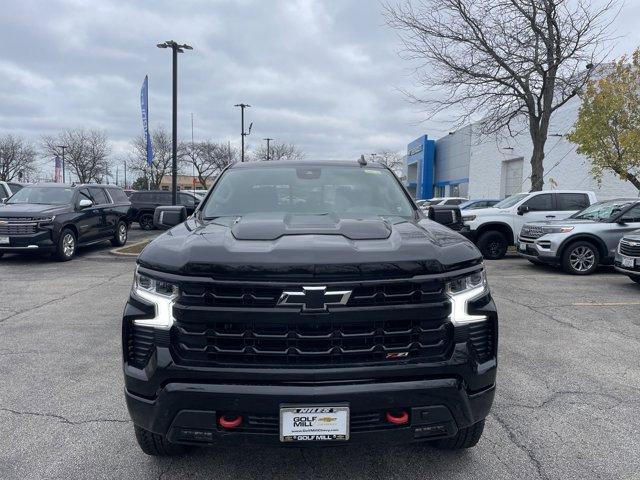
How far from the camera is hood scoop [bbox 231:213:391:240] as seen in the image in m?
2.58

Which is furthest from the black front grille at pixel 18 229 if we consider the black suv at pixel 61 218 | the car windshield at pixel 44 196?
the car windshield at pixel 44 196

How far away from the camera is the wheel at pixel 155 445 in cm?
270

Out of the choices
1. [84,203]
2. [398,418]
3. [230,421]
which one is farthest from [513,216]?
[230,421]

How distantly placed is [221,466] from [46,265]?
9.71 metres

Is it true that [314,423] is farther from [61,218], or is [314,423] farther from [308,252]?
[61,218]

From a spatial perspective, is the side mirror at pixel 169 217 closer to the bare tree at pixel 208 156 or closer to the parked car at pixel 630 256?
the parked car at pixel 630 256

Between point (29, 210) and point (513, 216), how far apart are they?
11.4 metres

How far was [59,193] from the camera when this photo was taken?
11.9m

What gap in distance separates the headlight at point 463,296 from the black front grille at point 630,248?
6.87 m

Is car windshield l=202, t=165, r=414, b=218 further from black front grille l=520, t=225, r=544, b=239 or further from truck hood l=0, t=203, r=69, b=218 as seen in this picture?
truck hood l=0, t=203, r=69, b=218

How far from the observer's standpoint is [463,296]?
2.41 m

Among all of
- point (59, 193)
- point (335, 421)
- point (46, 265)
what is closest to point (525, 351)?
point (335, 421)

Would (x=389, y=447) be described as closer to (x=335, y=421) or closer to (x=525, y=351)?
(x=335, y=421)

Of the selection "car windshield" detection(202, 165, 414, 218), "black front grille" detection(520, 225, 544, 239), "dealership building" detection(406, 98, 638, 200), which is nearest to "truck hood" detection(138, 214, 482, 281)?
"car windshield" detection(202, 165, 414, 218)
